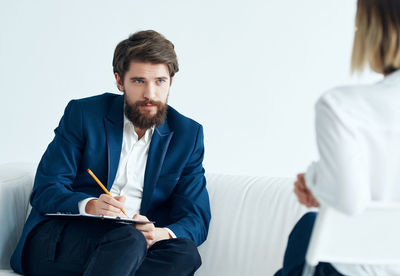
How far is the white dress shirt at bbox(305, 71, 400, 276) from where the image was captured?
1100mm

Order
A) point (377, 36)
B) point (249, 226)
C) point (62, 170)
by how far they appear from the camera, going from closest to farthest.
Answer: point (377, 36) < point (62, 170) < point (249, 226)

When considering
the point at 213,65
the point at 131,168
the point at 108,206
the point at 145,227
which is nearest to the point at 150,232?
the point at 145,227

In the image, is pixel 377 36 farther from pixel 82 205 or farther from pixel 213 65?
pixel 213 65

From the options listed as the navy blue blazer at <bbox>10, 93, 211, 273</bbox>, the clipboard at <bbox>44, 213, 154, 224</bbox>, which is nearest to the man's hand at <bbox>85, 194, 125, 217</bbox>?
the clipboard at <bbox>44, 213, 154, 224</bbox>

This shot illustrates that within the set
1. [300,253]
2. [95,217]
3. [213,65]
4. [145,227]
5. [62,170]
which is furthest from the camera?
[213,65]

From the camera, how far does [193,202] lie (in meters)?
2.30

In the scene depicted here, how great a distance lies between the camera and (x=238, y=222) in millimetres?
2359

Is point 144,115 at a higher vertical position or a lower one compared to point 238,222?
higher

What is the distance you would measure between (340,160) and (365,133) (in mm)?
83

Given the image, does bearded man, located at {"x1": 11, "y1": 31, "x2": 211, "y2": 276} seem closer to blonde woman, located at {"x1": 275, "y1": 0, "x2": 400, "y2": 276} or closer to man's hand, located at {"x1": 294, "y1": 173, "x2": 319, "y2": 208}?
man's hand, located at {"x1": 294, "y1": 173, "x2": 319, "y2": 208}

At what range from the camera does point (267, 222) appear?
7.54 ft

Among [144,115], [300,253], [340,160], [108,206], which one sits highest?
[340,160]

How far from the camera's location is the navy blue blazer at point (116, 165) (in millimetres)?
2219

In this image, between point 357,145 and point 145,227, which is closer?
point 357,145
